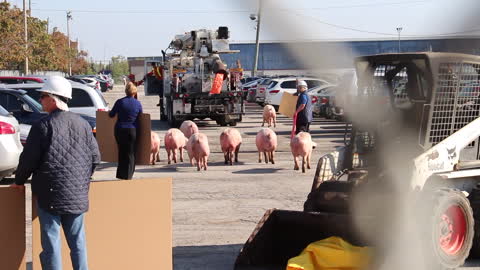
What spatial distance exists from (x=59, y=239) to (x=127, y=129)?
5792mm

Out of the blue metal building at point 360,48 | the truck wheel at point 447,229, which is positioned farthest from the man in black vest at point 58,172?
the truck wheel at point 447,229

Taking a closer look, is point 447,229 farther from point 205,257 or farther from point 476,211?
point 205,257

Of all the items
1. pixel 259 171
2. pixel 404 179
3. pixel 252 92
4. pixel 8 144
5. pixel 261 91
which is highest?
pixel 404 179

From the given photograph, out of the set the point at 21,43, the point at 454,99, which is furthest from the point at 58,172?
the point at 21,43

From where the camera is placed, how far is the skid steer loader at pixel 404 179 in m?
7.20

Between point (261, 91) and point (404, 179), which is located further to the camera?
point (261, 91)

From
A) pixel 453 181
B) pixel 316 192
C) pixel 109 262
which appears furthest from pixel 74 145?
pixel 453 181

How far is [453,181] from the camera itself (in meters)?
7.88

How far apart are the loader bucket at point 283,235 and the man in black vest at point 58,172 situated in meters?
1.93

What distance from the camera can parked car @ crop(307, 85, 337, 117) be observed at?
27.1 meters

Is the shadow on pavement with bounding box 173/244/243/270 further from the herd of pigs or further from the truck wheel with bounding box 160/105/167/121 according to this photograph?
the truck wheel with bounding box 160/105/167/121

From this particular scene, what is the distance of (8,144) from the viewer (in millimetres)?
12023

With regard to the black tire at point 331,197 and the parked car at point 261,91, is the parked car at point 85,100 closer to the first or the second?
the black tire at point 331,197

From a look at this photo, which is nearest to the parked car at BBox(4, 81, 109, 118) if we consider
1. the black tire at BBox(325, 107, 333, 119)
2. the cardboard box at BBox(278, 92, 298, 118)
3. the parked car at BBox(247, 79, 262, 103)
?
the cardboard box at BBox(278, 92, 298, 118)
